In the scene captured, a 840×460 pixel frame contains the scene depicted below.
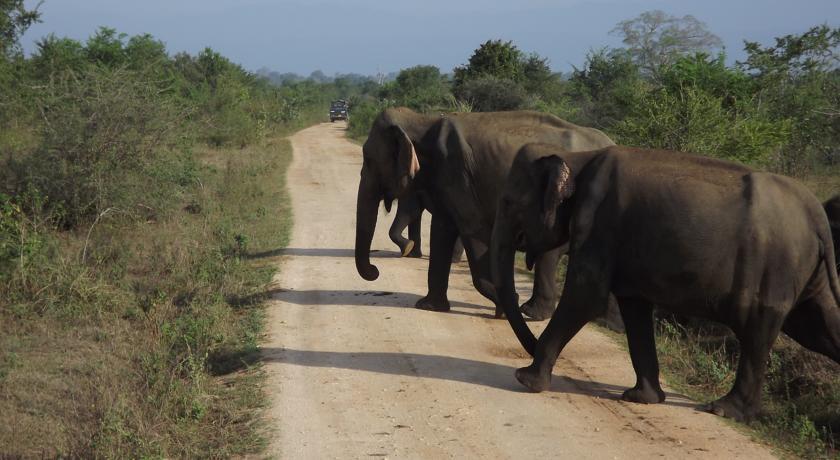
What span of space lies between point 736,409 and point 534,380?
153 centimetres

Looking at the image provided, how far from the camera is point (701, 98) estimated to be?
1466cm

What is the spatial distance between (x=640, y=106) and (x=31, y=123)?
1431cm

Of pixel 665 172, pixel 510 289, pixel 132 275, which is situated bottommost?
pixel 132 275

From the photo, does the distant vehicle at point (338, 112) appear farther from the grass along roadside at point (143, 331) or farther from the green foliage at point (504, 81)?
the grass along roadside at point (143, 331)

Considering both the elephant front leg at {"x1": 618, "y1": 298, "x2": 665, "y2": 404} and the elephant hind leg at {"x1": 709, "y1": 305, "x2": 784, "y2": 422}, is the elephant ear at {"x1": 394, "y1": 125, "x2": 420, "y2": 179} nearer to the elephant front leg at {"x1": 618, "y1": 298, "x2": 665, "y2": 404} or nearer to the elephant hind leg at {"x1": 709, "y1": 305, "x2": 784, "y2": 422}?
the elephant front leg at {"x1": 618, "y1": 298, "x2": 665, "y2": 404}

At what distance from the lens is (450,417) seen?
6883mm

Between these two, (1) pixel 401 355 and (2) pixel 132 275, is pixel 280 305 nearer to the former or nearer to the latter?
(1) pixel 401 355

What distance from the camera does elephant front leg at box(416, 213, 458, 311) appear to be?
997cm

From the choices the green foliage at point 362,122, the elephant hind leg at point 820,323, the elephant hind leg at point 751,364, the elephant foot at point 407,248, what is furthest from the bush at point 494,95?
the elephant hind leg at point 751,364

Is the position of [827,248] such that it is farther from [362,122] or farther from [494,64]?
[362,122]

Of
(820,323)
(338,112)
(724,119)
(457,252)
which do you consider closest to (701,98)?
(724,119)

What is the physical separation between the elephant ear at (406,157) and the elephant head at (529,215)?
2272 mm

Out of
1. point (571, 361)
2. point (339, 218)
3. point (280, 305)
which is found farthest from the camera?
point (339, 218)

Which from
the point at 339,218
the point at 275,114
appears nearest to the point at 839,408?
the point at 339,218
